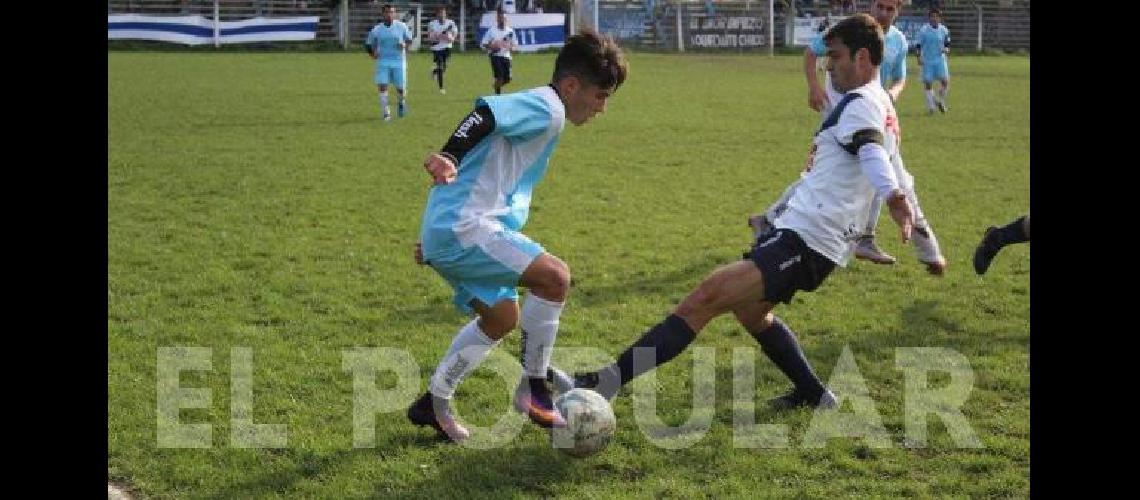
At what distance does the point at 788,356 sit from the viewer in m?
5.70

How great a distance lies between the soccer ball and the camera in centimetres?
486

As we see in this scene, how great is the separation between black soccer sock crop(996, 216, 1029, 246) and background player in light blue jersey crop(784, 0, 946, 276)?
1.34ft

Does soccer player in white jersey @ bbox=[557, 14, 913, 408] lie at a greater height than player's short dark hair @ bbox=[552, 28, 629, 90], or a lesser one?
lesser

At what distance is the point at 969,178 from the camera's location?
547 inches

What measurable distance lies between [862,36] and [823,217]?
86cm

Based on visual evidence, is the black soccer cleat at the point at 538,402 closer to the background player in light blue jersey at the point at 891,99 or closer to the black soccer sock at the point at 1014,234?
the background player in light blue jersey at the point at 891,99

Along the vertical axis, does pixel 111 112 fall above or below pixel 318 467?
above

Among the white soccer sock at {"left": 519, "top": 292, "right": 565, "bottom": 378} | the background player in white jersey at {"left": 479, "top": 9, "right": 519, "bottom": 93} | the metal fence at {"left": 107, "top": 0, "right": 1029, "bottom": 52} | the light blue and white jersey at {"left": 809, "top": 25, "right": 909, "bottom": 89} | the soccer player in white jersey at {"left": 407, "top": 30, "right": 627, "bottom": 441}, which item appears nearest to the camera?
the soccer player in white jersey at {"left": 407, "top": 30, "right": 627, "bottom": 441}

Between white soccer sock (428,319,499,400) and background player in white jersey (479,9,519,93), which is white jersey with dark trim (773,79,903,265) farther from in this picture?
background player in white jersey (479,9,519,93)

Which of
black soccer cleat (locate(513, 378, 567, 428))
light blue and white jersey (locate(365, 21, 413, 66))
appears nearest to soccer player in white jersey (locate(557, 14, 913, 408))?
black soccer cleat (locate(513, 378, 567, 428))
